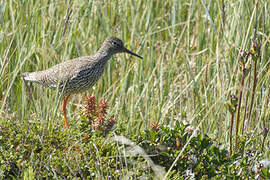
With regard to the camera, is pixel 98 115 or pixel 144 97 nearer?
pixel 98 115

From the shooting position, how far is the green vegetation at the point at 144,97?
2879 mm

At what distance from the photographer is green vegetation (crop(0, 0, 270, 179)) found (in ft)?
9.45

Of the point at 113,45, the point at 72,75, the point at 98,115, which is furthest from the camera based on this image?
the point at 113,45

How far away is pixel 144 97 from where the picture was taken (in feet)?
14.8

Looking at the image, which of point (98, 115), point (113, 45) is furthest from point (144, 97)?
point (98, 115)

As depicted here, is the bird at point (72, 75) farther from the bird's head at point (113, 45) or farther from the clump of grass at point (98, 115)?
the clump of grass at point (98, 115)

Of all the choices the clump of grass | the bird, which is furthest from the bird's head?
the clump of grass

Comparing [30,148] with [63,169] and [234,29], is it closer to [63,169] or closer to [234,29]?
[63,169]

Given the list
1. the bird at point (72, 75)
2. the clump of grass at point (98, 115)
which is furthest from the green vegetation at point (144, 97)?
the bird at point (72, 75)

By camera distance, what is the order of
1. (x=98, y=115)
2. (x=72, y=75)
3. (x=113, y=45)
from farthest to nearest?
(x=113, y=45) < (x=72, y=75) < (x=98, y=115)

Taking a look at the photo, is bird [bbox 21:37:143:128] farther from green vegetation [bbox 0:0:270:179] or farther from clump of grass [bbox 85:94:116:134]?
clump of grass [bbox 85:94:116:134]

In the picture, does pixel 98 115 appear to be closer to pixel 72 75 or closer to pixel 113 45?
pixel 72 75

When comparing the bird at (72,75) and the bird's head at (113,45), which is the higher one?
the bird's head at (113,45)

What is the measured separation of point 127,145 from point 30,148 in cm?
67
